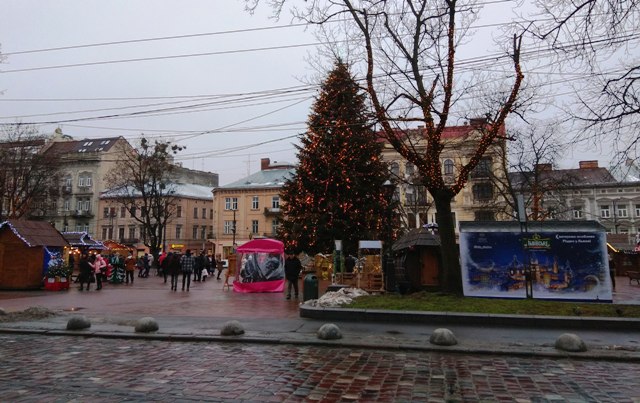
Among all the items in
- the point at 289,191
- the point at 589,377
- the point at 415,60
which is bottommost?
the point at 589,377

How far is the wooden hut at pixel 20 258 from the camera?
77.6 ft

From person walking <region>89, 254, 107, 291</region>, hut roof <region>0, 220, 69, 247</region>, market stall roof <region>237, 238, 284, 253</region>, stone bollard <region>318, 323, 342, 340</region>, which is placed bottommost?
stone bollard <region>318, 323, 342, 340</region>

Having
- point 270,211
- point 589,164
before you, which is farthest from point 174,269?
point 589,164

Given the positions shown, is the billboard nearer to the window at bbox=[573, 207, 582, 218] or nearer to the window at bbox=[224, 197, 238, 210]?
the window at bbox=[573, 207, 582, 218]

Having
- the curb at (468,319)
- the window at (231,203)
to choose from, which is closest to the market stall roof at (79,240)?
the window at (231,203)

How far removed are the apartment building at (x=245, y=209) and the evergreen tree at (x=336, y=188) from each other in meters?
36.6

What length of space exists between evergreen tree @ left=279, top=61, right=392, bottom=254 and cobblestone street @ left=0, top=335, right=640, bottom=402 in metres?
19.0

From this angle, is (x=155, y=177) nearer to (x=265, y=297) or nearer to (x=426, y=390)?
(x=265, y=297)

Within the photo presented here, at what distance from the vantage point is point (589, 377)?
7621 millimetres

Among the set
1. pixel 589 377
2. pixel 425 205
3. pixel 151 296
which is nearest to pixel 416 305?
pixel 589 377

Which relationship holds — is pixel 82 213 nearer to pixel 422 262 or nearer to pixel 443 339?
pixel 422 262

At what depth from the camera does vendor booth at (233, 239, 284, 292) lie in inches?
861

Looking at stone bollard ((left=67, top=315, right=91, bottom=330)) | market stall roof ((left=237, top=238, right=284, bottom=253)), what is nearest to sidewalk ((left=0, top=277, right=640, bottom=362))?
stone bollard ((left=67, top=315, right=91, bottom=330))

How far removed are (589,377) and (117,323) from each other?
11.0 meters
